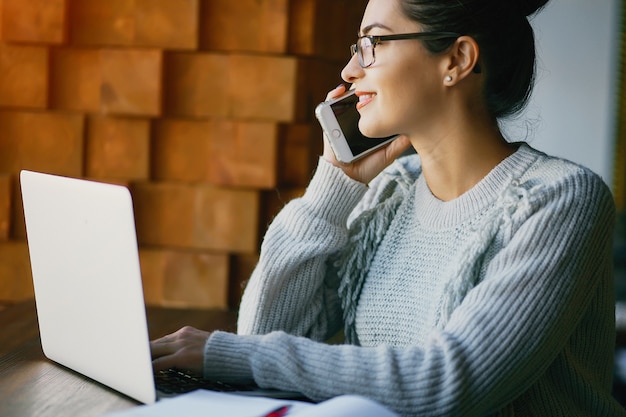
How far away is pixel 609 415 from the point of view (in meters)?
A: 1.45

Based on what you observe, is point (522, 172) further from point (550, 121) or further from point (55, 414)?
point (550, 121)

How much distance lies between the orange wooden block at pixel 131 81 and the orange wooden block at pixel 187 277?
36cm

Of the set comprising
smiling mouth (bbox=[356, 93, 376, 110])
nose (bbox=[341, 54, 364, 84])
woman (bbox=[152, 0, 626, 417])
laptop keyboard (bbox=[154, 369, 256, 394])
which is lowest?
laptop keyboard (bbox=[154, 369, 256, 394])

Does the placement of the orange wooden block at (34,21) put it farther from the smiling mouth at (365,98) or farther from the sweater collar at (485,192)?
→ the sweater collar at (485,192)

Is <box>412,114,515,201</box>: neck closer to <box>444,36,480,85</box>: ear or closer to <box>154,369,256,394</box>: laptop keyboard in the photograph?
<box>444,36,480,85</box>: ear

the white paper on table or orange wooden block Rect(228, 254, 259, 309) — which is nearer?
the white paper on table

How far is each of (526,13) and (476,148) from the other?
24 cm

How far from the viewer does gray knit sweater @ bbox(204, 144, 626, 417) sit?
1.22 metres

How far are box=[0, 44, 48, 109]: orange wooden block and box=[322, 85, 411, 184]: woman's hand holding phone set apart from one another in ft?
2.95

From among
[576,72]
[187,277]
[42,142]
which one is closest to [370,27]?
[187,277]

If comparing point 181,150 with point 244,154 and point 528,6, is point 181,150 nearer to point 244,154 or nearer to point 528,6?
point 244,154

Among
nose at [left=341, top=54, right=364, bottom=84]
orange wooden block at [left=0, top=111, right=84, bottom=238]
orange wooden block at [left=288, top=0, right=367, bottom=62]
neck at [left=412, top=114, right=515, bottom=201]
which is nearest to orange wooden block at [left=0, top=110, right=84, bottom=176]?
orange wooden block at [left=0, top=111, right=84, bottom=238]

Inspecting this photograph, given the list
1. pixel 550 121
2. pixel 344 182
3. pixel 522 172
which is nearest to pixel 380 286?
pixel 344 182

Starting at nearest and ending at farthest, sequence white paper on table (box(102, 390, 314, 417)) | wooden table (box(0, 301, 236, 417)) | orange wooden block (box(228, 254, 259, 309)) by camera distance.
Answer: white paper on table (box(102, 390, 314, 417)) → wooden table (box(0, 301, 236, 417)) → orange wooden block (box(228, 254, 259, 309))
